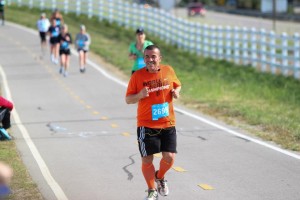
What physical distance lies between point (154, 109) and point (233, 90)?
13615mm

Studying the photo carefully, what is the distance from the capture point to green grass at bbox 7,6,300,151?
15.1 m

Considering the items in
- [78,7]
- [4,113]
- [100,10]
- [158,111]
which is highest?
[158,111]

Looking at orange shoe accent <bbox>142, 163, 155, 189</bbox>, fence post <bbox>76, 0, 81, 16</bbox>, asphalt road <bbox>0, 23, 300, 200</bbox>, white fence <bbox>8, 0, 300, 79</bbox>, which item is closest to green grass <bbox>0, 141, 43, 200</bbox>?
asphalt road <bbox>0, 23, 300, 200</bbox>

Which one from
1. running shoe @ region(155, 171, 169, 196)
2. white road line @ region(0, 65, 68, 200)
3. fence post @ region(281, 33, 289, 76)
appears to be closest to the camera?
running shoe @ region(155, 171, 169, 196)

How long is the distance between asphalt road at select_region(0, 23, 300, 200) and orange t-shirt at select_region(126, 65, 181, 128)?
0.99 m

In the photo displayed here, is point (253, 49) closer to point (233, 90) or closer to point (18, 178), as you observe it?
point (233, 90)

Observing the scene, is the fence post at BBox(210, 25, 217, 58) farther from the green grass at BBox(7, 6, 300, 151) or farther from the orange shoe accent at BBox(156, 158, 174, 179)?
the orange shoe accent at BBox(156, 158, 174, 179)

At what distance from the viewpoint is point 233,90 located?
21.8 metres

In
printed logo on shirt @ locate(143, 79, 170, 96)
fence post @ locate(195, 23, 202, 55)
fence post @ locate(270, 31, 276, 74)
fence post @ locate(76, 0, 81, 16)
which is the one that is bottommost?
fence post @ locate(76, 0, 81, 16)

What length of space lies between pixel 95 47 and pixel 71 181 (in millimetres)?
24961

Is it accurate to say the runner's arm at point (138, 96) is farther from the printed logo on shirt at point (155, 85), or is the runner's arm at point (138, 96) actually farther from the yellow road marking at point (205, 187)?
the yellow road marking at point (205, 187)

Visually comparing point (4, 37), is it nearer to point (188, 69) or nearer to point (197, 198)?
point (188, 69)

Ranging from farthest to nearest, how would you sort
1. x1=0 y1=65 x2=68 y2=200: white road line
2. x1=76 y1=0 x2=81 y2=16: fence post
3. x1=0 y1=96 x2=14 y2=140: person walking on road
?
x1=76 y1=0 x2=81 y2=16: fence post, x1=0 y1=96 x2=14 y2=140: person walking on road, x1=0 y1=65 x2=68 y2=200: white road line

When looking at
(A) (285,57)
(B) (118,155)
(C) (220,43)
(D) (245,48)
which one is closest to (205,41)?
(C) (220,43)
